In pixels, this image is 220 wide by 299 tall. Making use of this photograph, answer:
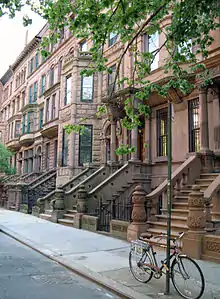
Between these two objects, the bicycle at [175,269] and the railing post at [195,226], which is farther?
the railing post at [195,226]

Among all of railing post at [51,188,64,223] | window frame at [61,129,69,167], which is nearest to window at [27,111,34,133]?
window frame at [61,129,69,167]

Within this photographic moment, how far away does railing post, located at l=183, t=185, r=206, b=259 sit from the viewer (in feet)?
27.3

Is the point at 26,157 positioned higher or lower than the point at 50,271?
higher

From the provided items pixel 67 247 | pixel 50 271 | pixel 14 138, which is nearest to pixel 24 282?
pixel 50 271

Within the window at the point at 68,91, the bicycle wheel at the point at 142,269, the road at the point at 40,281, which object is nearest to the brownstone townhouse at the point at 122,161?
the window at the point at 68,91

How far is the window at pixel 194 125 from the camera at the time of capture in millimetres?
14623

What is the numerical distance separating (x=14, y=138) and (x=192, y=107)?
1031 inches

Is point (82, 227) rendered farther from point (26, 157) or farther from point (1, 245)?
point (26, 157)

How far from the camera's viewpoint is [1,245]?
10.7m

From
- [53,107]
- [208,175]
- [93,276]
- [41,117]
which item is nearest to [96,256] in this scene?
[93,276]

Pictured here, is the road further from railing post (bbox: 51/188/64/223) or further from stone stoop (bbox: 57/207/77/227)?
railing post (bbox: 51/188/64/223)

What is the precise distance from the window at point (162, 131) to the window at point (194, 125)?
1.73 metres

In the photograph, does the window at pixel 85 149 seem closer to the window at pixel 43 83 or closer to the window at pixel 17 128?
the window at pixel 43 83

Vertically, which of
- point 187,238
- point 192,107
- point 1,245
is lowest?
point 1,245
